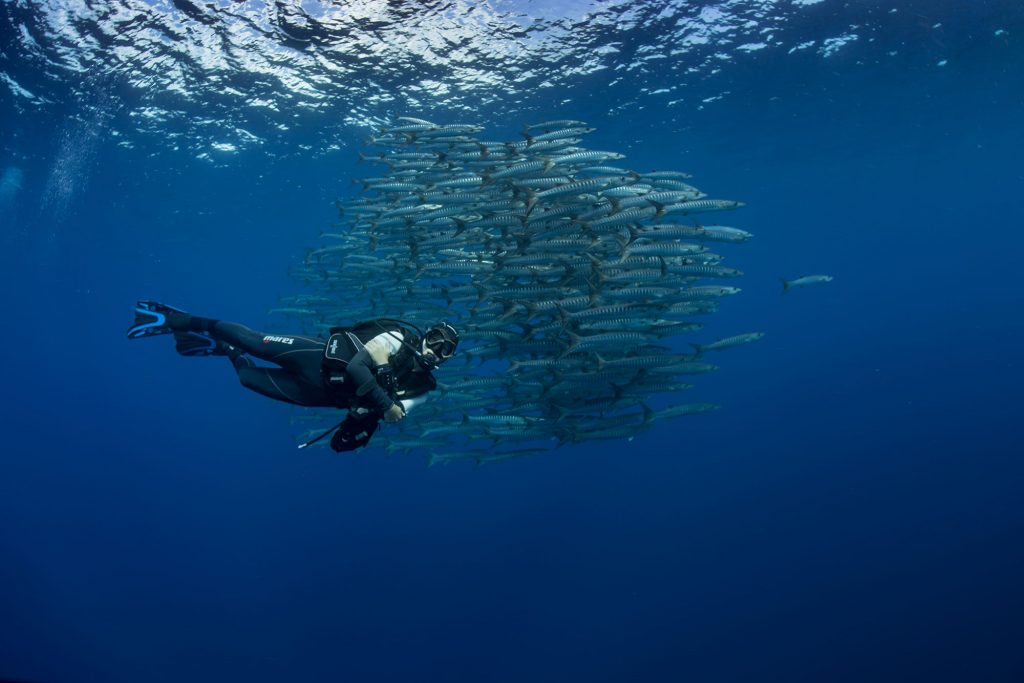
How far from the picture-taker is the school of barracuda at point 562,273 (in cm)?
853

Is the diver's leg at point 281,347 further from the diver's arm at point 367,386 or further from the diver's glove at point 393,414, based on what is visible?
the diver's glove at point 393,414

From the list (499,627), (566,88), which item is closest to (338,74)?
(566,88)

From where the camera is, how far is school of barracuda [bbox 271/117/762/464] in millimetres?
8531

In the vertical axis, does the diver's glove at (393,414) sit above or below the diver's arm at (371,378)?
below

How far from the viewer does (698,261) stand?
9461 mm

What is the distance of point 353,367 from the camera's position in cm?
517

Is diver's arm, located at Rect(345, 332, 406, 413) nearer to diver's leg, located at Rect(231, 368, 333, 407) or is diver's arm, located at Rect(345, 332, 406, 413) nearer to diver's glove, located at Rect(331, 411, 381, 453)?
diver's glove, located at Rect(331, 411, 381, 453)

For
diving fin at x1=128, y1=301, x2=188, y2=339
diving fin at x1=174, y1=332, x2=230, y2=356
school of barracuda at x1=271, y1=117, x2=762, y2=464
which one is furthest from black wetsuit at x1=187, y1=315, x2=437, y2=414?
school of barracuda at x1=271, y1=117, x2=762, y2=464

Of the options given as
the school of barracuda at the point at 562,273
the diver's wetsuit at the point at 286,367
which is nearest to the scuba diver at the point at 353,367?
the diver's wetsuit at the point at 286,367

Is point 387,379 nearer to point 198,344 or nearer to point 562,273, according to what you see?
point 198,344

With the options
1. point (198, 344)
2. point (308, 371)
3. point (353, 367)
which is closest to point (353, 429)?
point (353, 367)

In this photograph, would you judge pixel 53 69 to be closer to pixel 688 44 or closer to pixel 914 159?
pixel 688 44

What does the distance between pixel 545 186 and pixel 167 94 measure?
45.8 feet

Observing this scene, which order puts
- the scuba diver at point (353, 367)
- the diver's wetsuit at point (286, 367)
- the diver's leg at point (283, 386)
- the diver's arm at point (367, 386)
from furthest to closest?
the diver's leg at point (283, 386) → the diver's wetsuit at point (286, 367) → the scuba diver at point (353, 367) → the diver's arm at point (367, 386)
